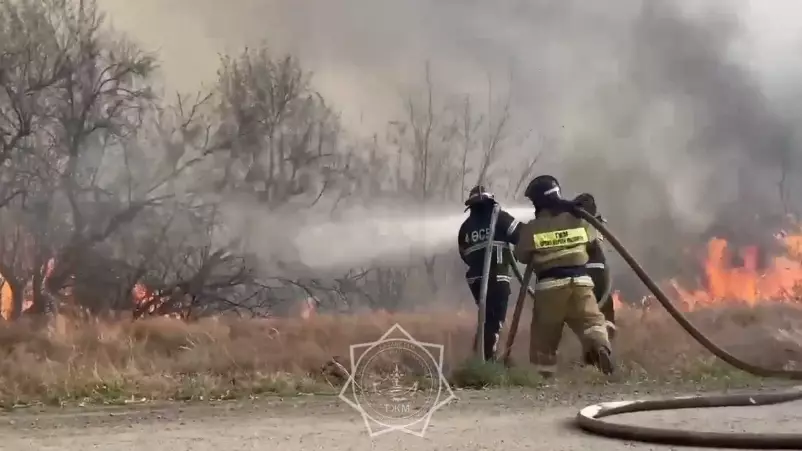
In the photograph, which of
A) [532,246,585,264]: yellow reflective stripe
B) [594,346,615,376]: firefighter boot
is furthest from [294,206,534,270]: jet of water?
[594,346,615,376]: firefighter boot

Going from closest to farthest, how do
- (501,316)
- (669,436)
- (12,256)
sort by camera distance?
(669,436) < (12,256) < (501,316)

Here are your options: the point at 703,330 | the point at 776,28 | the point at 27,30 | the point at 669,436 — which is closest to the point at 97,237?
the point at 27,30

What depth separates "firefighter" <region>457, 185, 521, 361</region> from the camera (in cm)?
333

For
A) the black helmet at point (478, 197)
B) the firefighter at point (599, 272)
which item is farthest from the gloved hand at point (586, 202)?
the black helmet at point (478, 197)

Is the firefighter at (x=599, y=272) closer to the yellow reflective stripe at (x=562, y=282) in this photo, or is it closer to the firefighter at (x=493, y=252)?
the yellow reflective stripe at (x=562, y=282)

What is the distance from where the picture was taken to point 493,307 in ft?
11.0

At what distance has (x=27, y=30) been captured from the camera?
2998 mm

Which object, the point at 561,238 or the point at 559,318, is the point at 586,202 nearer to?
the point at 561,238

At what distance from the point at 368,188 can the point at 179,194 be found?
76cm

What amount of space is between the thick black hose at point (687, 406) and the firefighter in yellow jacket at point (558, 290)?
0.47 feet

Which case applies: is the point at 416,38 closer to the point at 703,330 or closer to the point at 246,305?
the point at 246,305

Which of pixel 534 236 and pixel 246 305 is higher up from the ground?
pixel 534 236

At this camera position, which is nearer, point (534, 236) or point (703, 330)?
point (534, 236)

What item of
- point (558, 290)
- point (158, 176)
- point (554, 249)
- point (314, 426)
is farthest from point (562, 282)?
point (158, 176)
